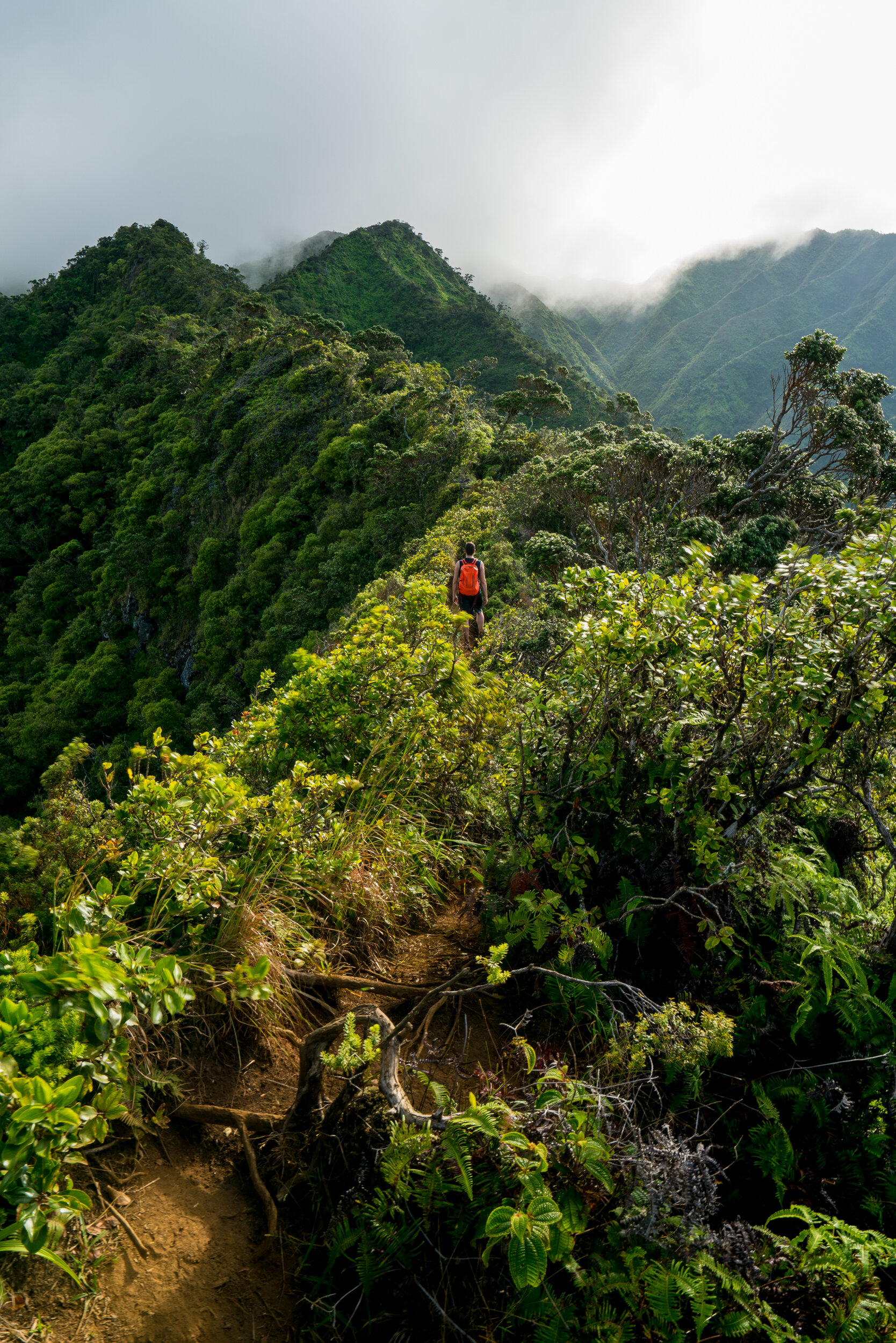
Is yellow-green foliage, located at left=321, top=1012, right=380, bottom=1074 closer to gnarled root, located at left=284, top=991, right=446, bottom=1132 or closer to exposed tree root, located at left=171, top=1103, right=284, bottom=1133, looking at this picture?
gnarled root, located at left=284, top=991, right=446, bottom=1132

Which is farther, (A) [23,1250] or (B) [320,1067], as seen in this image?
(B) [320,1067]

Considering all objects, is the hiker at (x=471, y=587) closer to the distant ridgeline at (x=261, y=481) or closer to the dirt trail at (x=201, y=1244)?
the distant ridgeline at (x=261, y=481)

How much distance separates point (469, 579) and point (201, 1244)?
25.3 ft

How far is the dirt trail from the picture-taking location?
181 cm

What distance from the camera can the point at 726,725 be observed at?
9.44ft

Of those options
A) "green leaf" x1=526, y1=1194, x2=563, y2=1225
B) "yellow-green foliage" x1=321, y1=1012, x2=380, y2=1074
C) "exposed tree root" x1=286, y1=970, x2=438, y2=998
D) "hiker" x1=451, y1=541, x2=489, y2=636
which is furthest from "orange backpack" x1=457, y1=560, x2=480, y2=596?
"green leaf" x1=526, y1=1194, x2=563, y2=1225

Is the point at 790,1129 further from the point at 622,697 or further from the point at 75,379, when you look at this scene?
the point at 75,379

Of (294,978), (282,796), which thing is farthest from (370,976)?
(282,796)

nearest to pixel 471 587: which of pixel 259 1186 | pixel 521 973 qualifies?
pixel 521 973

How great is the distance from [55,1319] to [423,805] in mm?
2904

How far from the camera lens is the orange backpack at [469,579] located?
906cm

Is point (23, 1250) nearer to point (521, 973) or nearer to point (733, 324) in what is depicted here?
point (521, 973)

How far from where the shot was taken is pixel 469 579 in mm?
9086

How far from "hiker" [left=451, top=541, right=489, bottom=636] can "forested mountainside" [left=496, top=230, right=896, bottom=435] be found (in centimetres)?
8919
